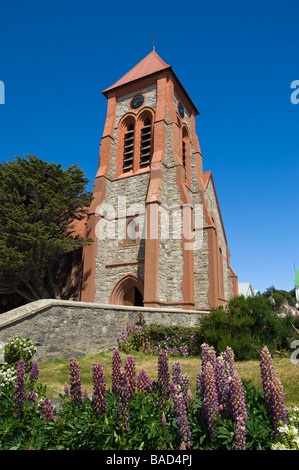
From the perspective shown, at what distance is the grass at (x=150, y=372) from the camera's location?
5.82 metres

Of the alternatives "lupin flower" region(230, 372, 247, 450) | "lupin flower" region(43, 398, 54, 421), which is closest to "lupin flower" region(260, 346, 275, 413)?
"lupin flower" region(230, 372, 247, 450)

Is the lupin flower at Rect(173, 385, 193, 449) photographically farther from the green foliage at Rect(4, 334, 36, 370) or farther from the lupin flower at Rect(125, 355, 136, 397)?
the green foliage at Rect(4, 334, 36, 370)

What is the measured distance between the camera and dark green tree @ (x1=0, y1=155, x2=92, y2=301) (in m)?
15.6

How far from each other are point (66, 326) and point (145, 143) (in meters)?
16.1

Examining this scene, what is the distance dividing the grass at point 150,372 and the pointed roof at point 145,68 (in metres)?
20.4

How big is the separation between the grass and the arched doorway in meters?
8.55

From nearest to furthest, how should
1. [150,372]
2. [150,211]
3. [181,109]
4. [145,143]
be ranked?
[150,372] < [150,211] < [145,143] < [181,109]

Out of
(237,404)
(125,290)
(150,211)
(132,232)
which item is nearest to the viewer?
(237,404)

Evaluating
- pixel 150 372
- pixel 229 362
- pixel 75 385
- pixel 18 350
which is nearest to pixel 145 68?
pixel 18 350

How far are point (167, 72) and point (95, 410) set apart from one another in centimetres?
2308

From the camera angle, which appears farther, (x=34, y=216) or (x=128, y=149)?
(x=128, y=149)

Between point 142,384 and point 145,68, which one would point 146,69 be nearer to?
point 145,68

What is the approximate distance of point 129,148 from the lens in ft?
73.5
